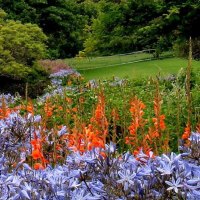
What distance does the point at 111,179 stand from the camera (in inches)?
85.9

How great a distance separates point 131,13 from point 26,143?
1509 centimetres

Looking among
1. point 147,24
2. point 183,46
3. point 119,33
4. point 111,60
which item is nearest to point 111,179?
point 183,46

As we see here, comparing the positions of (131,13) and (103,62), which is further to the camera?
(103,62)

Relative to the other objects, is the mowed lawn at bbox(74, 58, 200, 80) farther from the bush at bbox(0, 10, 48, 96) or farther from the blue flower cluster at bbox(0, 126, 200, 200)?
the blue flower cluster at bbox(0, 126, 200, 200)

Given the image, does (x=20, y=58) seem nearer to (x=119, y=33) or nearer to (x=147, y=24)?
(x=119, y=33)

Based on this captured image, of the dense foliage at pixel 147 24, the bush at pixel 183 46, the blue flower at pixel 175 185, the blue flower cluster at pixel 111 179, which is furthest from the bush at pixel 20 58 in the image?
the blue flower at pixel 175 185

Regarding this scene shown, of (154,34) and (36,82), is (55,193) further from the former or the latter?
(154,34)

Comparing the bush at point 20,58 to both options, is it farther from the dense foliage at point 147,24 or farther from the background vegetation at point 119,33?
the dense foliage at point 147,24

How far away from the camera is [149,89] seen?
36.3ft

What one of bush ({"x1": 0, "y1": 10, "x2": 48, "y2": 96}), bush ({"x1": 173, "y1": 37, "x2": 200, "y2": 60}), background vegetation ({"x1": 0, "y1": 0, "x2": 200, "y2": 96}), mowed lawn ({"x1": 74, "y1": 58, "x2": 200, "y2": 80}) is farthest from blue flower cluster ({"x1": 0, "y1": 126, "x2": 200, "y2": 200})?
mowed lawn ({"x1": 74, "y1": 58, "x2": 200, "y2": 80})

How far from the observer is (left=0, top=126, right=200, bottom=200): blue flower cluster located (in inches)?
81.2

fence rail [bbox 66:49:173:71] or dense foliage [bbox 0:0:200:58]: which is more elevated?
dense foliage [bbox 0:0:200:58]

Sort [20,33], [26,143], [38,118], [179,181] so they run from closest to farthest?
[179,181]
[26,143]
[38,118]
[20,33]

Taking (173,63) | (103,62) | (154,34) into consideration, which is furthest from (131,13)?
(103,62)
